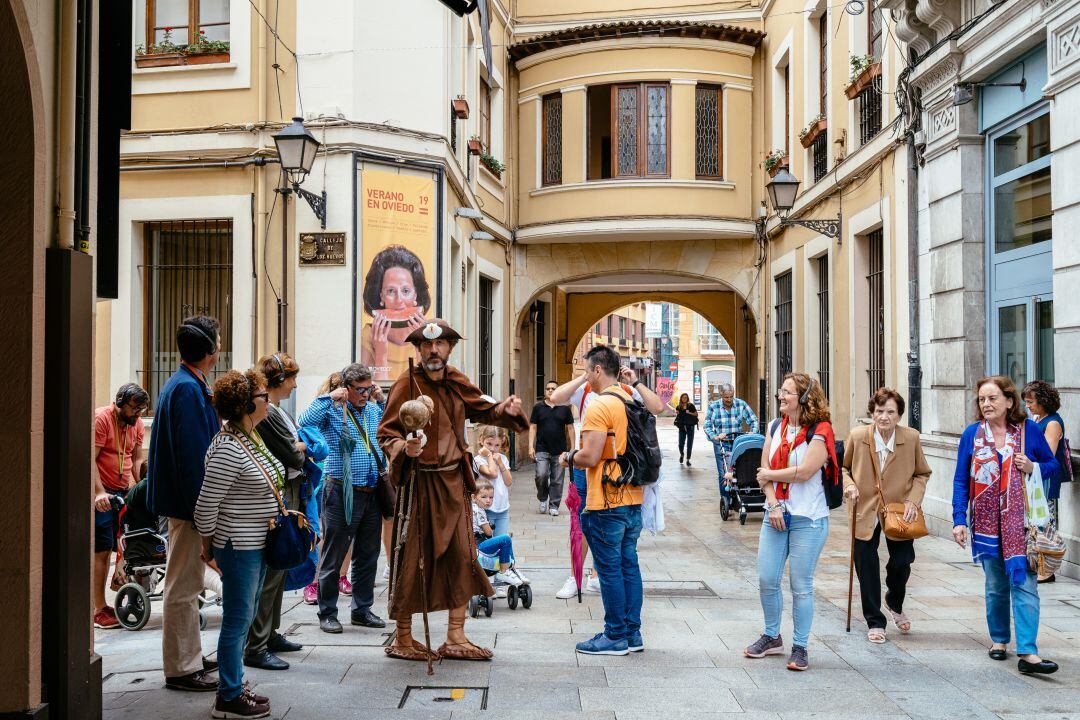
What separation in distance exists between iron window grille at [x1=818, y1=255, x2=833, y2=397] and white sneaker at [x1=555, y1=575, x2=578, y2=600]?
341 inches

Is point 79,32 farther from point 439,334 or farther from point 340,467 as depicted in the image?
point 340,467

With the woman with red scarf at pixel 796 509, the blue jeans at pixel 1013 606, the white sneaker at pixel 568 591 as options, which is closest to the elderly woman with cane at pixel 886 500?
the blue jeans at pixel 1013 606

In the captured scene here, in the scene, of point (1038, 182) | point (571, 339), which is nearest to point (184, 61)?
point (1038, 182)

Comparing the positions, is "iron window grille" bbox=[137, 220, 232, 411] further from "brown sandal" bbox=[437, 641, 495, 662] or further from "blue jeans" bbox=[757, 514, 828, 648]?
"blue jeans" bbox=[757, 514, 828, 648]

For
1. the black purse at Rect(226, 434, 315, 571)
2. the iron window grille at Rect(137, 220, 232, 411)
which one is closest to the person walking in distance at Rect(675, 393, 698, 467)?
the iron window grille at Rect(137, 220, 232, 411)

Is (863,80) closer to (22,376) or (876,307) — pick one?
(876,307)

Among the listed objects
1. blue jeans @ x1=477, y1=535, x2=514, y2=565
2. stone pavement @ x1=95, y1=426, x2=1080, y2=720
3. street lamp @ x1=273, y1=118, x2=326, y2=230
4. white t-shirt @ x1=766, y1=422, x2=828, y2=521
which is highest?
street lamp @ x1=273, y1=118, x2=326, y2=230

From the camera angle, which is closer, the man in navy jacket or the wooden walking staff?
the man in navy jacket

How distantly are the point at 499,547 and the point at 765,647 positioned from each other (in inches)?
85.6

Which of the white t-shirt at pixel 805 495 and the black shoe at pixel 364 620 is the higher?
the white t-shirt at pixel 805 495

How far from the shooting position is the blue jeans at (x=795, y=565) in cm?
583

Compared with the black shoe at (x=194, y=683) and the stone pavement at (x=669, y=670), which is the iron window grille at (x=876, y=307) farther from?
the black shoe at (x=194, y=683)

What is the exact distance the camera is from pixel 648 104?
1838 centimetres

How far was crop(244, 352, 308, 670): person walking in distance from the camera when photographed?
554cm
